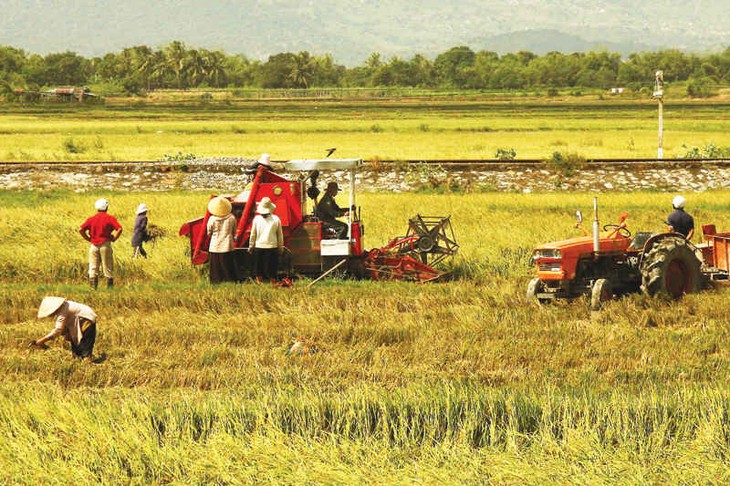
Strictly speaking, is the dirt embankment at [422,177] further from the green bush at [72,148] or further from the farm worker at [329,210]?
the farm worker at [329,210]

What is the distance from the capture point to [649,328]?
11.2 metres

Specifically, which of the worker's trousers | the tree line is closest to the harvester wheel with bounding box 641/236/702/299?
the worker's trousers

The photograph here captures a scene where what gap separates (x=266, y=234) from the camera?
1360cm

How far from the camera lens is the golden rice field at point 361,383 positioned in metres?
6.86

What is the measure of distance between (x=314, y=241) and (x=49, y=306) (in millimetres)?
5064

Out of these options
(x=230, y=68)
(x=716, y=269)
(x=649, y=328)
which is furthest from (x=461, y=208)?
(x=230, y=68)

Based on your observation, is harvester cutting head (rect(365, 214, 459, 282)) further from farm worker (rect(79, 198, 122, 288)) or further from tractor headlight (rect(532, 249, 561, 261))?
farm worker (rect(79, 198, 122, 288))

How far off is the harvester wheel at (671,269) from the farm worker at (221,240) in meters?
5.86

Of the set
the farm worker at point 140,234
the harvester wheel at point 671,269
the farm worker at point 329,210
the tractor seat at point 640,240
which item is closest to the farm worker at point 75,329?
the farm worker at point 329,210

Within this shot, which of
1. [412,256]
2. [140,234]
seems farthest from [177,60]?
[412,256]

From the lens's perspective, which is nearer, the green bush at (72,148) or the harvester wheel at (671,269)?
the harvester wheel at (671,269)

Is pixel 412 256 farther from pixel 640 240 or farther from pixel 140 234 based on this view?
pixel 140 234

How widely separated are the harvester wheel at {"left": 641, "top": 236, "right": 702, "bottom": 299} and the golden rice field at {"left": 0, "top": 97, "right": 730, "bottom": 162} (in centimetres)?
2015

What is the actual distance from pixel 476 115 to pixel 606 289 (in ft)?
208
